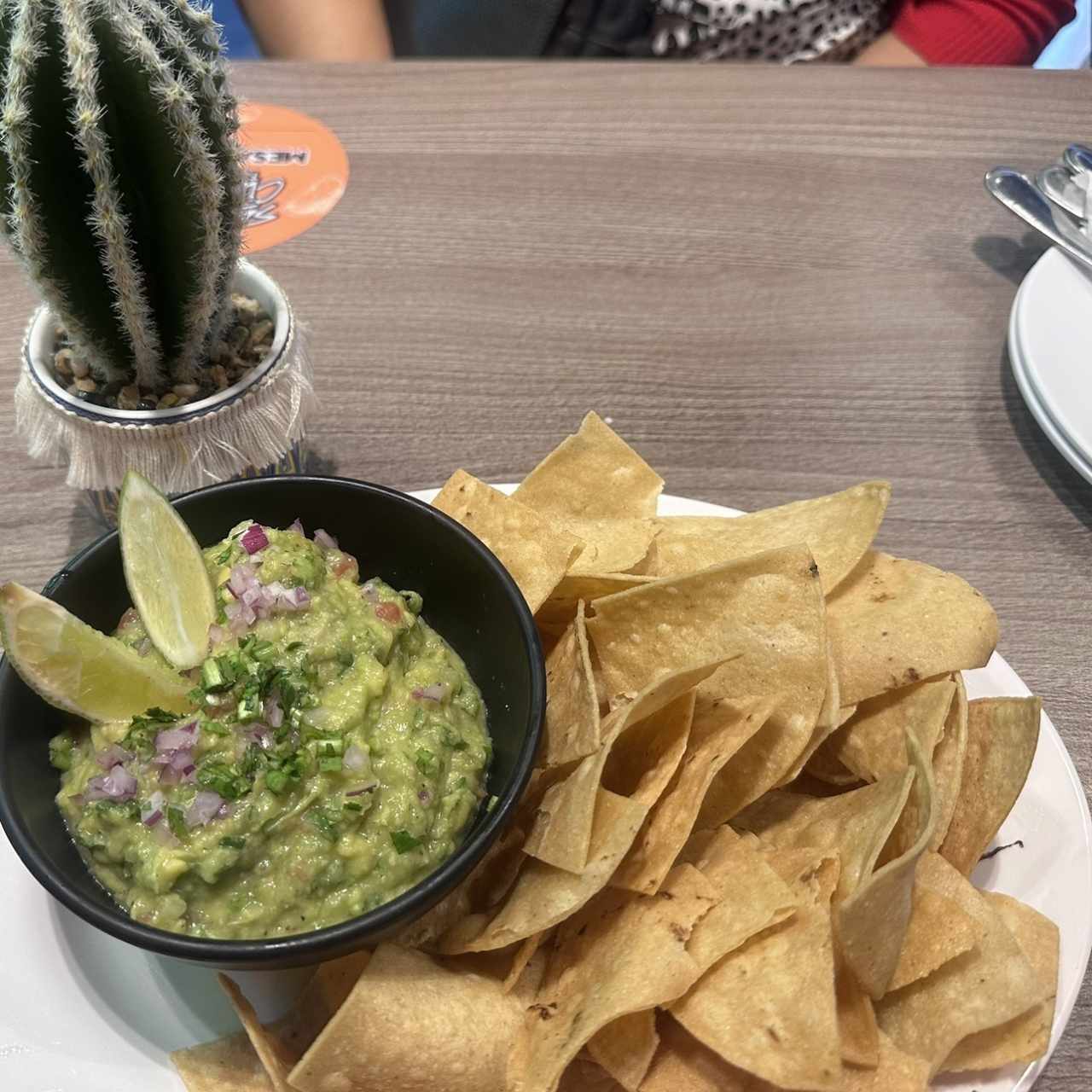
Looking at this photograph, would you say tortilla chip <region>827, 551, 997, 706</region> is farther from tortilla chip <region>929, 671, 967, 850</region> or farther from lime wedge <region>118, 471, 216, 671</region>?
Answer: lime wedge <region>118, 471, 216, 671</region>

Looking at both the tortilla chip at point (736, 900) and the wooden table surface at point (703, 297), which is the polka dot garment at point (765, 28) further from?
the tortilla chip at point (736, 900)

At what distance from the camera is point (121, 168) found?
1.22 m

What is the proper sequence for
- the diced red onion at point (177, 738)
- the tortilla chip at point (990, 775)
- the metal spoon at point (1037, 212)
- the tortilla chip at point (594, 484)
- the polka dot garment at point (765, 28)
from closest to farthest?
the diced red onion at point (177, 738) → the tortilla chip at point (990, 775) → the tortilla chip at point (594, 484) → the metal spoon at point (1037, 212) → the polka dot garment at point (765, 28)

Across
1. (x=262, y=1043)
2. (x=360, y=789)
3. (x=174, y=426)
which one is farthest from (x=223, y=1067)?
(x=174, y=426)

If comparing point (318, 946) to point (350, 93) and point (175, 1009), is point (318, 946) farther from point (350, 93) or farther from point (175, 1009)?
point (350, 93)

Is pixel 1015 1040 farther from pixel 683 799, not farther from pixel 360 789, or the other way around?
pixel 360 789

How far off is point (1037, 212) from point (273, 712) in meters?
1.85

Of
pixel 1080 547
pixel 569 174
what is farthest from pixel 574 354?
pixel 1080 547

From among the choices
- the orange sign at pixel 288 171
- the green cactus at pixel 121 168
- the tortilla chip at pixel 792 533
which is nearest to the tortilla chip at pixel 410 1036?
the tortilla chip at pixel 792 533

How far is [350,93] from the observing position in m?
2.52

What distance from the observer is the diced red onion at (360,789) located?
104 centimetres

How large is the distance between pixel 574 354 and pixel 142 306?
92cm

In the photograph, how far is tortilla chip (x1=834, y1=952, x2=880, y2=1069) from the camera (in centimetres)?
101

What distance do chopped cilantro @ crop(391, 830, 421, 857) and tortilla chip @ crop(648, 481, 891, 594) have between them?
0.49 m
